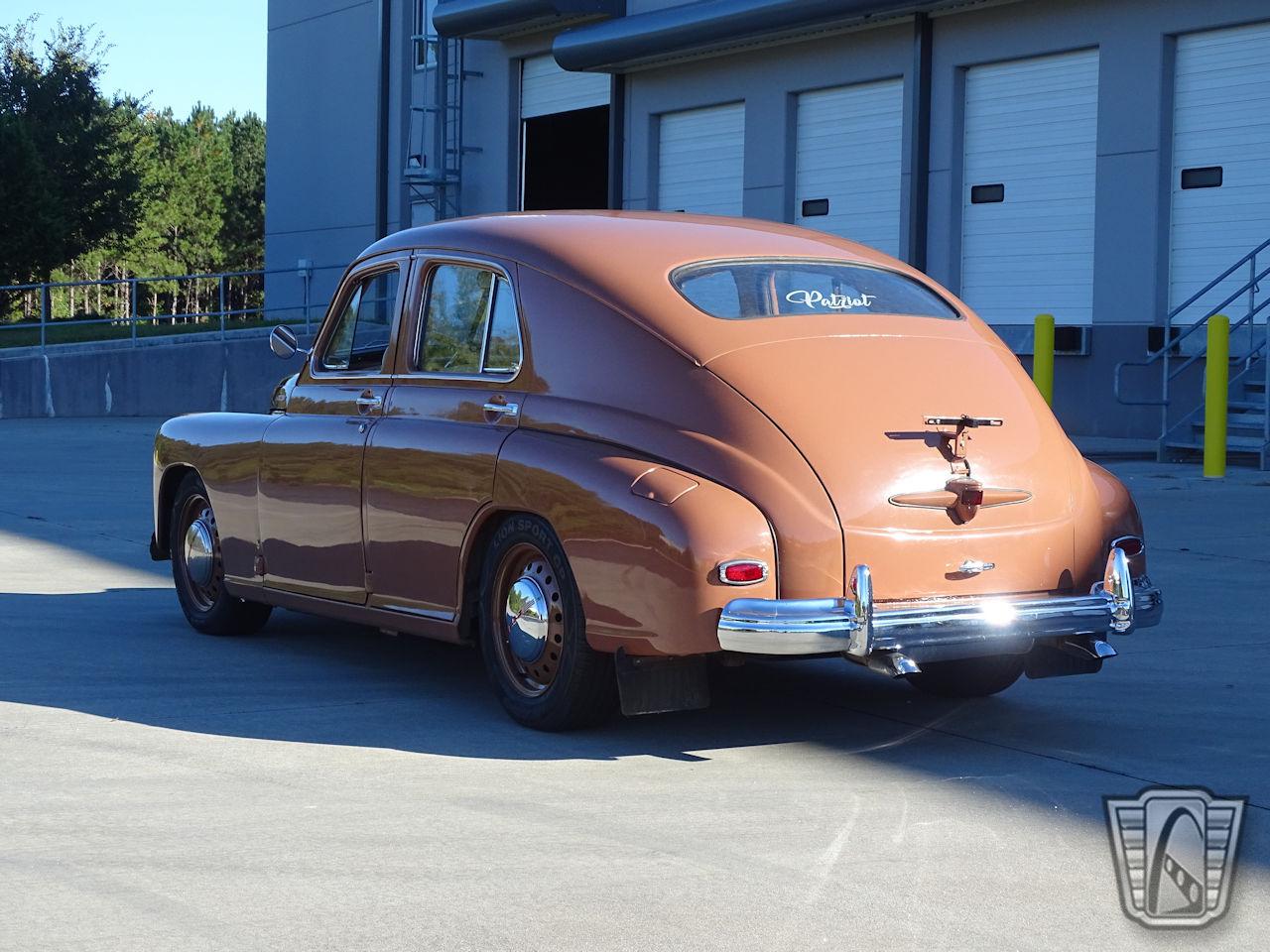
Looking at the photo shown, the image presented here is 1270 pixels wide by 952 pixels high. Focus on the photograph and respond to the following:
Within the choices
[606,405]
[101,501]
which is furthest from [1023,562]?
[101,501]

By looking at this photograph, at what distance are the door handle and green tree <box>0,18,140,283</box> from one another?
113 feet

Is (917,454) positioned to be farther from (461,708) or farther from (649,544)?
(461,708)

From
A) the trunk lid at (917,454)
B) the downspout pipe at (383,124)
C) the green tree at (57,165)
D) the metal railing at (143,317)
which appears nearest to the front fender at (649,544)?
the trunk lid at (917,454)

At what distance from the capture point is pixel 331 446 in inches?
298

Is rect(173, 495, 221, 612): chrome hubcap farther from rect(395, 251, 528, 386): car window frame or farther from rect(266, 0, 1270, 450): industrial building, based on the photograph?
rect(266, 0, 1270, 450): industrial building

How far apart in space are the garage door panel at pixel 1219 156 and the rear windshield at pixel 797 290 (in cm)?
1350

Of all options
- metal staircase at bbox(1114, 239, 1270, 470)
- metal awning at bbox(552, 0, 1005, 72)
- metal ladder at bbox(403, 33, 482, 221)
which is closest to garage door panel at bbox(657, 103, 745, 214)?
metal awning at bbox(552, 0, 1005, 72)

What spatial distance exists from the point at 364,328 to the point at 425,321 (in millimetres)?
557

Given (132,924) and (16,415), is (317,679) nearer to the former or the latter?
(132,924)

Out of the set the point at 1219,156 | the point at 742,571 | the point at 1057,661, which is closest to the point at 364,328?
the point at 742,571

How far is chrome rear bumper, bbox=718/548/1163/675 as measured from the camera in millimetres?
5770

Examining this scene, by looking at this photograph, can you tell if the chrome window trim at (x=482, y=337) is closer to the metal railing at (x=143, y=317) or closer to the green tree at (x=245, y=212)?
the metal railing at (x=143, y=317)

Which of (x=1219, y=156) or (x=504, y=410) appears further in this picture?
(x=1219, y=156)

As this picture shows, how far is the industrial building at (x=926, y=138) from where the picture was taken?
19.9 metres
